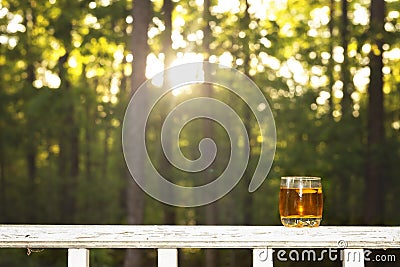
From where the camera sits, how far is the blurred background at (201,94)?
8500 millimetres

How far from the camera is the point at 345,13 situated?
1073cm

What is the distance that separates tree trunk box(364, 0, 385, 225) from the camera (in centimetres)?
899

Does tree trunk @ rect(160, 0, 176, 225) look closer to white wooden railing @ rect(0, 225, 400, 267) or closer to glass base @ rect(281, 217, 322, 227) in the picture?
glass base @ rect(281, 217, 322, 227)

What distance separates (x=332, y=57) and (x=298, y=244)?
10.1 metres

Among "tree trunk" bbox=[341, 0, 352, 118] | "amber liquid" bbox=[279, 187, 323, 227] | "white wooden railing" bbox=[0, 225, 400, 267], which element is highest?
"tree trunk" bbox=[341, 0, 352, 118]

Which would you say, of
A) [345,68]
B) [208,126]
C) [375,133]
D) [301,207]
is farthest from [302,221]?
[345,68]

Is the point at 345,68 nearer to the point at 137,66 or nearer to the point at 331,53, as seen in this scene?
the point at 331,53

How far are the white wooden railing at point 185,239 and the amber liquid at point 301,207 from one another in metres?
0.16

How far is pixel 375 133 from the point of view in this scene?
30.4 ft

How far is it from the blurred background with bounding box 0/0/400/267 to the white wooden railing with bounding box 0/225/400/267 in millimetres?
5432

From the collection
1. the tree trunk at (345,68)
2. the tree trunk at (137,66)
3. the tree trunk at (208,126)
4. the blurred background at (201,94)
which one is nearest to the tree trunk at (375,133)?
the blurred background at (201,94)

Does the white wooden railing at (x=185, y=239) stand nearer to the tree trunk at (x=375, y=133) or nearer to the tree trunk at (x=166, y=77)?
the tree trunk at (x=166, y=77)

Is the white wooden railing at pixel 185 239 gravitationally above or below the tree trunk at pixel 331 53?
below

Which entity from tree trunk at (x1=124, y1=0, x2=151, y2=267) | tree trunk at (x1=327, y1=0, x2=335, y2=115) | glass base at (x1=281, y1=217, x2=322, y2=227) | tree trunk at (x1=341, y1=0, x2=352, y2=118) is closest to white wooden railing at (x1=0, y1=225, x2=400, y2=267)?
glass base at (x1=281, y1=217, x2=322, y2=227)
